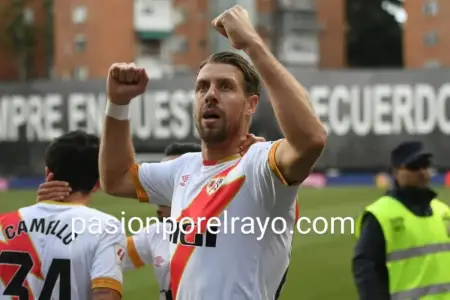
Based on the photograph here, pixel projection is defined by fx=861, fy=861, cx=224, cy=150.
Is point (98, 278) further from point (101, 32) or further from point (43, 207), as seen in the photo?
point (101, 32)

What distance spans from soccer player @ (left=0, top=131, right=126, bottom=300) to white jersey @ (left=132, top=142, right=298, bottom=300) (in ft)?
2.03

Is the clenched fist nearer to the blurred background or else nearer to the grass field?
the blurred background

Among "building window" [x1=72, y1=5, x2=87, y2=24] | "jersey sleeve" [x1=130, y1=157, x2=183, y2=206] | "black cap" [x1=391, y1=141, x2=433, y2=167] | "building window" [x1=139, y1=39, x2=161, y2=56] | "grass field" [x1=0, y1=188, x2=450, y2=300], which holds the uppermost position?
"building window" [x1=72, y1=5, x2=87, y2=24]

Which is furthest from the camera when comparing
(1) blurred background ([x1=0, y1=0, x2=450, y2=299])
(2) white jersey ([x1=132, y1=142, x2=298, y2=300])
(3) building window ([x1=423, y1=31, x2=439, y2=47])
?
(3) building window ([x1=423, y1=31, x2=439, y2=47])

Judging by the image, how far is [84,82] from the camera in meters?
29.1

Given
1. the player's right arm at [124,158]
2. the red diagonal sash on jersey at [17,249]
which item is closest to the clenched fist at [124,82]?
the player's right arm at [124,158]

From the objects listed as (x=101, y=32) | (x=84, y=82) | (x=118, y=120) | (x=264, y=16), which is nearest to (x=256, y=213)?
(x=118, y=120)

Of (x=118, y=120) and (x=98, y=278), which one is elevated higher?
(x=118, y=120)

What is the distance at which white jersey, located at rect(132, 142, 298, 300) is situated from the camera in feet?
10.2

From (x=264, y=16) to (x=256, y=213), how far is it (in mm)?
52022

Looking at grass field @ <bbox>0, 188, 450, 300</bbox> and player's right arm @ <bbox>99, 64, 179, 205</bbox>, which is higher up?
player's right arm @ <bbox>99, 64, 179, 205</bbox>

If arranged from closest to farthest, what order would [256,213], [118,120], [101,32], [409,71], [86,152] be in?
[256,213], [118,120], [86,152], [409,71], [101,32]

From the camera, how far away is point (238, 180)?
3182 mm

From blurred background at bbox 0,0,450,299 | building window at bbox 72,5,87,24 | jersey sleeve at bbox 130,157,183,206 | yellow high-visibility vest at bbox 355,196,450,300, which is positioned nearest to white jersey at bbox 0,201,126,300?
jersey sleeve at bbox 130,157,183,206
